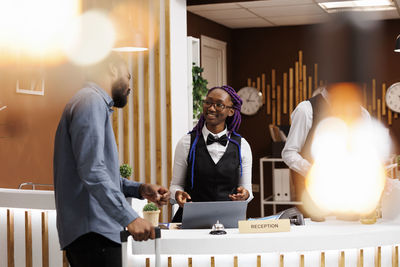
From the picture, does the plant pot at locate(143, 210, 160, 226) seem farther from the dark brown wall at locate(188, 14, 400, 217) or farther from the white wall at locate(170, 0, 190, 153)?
the dark brown wall at locate(188, 14, 400, 217)

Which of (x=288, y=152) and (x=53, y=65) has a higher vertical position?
(x=53, y=65)

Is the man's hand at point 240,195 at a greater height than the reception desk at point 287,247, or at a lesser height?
greater

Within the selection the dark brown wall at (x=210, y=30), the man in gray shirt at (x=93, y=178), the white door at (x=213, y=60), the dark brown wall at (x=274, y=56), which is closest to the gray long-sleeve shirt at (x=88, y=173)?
the man in gray shirt at (x=93, y=178)

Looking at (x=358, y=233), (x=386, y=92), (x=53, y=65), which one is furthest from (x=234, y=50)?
(x=358, y=233)

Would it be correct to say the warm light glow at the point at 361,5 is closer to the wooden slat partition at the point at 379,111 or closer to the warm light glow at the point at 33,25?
the wooden slat partition at the point at 379,111

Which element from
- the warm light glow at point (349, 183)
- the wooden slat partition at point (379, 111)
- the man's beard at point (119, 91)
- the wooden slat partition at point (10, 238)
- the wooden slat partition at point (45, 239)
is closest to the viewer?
the man's beard at point (119, 91)

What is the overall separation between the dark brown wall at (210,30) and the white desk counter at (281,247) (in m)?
4.83

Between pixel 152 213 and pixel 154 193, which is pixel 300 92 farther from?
pixel 154 193

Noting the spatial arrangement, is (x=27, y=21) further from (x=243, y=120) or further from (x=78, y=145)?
(x=243, y=120)

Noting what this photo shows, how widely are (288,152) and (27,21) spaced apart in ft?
6.81

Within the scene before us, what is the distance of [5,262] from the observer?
3.43 m

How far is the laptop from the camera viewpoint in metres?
2.34

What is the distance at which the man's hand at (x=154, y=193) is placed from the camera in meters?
2.27

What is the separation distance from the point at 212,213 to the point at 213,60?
5.62 m
